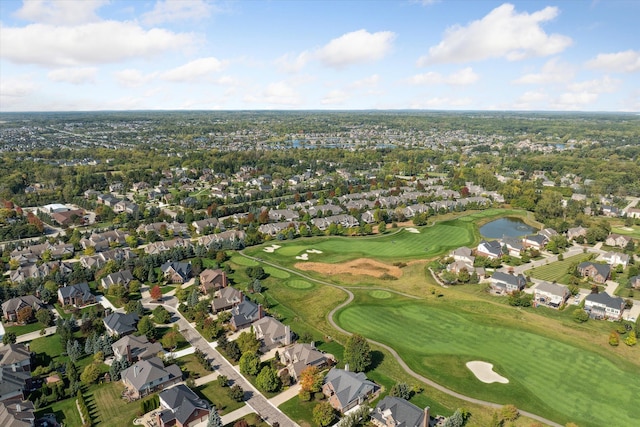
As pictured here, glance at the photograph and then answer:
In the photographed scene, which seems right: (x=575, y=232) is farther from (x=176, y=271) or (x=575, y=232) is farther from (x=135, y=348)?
(x=135, y=348)

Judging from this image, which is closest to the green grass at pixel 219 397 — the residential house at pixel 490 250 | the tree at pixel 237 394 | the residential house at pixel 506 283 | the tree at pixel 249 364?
the tree at pixel 237 394

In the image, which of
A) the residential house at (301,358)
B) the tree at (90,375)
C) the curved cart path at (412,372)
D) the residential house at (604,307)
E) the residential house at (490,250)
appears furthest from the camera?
the residential house at (490,250)

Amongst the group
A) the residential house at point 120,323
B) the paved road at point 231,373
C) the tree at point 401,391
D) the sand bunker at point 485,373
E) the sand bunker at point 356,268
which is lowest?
the sand bunker at point 485,373

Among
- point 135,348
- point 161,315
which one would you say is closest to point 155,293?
point 161,315

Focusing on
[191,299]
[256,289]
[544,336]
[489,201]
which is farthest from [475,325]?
[489,201]

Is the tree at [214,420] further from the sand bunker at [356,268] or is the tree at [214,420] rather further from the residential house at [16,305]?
the sand bunker at [356,268]

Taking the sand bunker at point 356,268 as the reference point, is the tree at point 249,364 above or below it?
above

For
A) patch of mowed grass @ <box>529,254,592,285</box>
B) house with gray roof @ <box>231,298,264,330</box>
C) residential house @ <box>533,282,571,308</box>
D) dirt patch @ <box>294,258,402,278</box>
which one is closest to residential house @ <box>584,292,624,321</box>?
residential house @ <box>533,282,571,308</box>

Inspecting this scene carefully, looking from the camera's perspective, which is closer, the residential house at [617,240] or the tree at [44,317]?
the tree at [44,317]

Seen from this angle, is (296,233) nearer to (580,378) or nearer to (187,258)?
(187,258)
